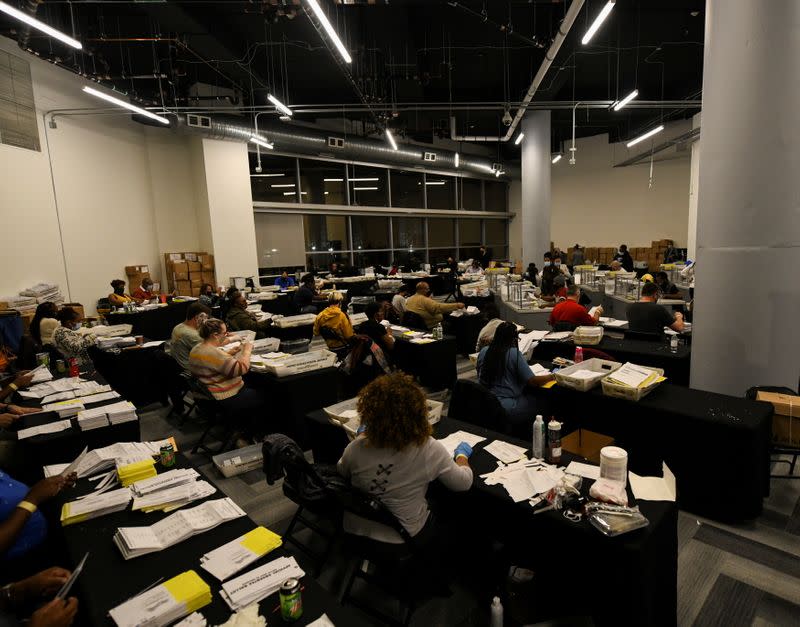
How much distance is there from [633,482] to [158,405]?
5387 mm

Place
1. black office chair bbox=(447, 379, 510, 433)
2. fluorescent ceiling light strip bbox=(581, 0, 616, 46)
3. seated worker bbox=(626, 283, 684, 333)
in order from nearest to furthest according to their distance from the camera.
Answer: black office chair bbox=(447, 379, 510, 433) < fluorescent ceiling light strip bbox=(581, 0, 616, 46) < seated worker bbox=(626, 283, 684, 333)

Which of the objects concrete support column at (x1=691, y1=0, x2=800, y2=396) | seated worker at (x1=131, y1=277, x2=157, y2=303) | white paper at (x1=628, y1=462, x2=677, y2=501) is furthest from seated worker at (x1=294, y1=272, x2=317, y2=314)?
white paper at (x1=628, y1=462, x2=677, y2=501)

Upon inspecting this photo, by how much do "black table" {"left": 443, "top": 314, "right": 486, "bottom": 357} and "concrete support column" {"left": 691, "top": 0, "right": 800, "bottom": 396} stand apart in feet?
11.1

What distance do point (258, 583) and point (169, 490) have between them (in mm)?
867

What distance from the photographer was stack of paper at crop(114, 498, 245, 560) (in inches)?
69.2

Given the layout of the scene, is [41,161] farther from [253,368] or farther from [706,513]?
[706,513]

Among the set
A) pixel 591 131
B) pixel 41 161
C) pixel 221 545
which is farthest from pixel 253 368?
pixel 591 131

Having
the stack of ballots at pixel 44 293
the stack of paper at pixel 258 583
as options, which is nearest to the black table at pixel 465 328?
the stack of paper at pixel 258 583

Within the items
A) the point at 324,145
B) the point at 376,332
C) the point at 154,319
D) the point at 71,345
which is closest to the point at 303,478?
the point at 376,332

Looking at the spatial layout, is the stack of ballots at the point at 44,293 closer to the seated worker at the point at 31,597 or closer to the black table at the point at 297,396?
the black table at the point at 297,396

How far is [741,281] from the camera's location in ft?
11.6

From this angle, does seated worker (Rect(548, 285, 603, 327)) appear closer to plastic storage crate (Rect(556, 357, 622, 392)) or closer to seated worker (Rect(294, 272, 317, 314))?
plastic storage crate (Rect(556, 357, 622, 392))

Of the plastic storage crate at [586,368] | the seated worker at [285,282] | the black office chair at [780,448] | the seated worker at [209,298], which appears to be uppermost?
the seated worker at [285,282]

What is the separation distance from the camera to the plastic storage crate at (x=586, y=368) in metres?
3.22
